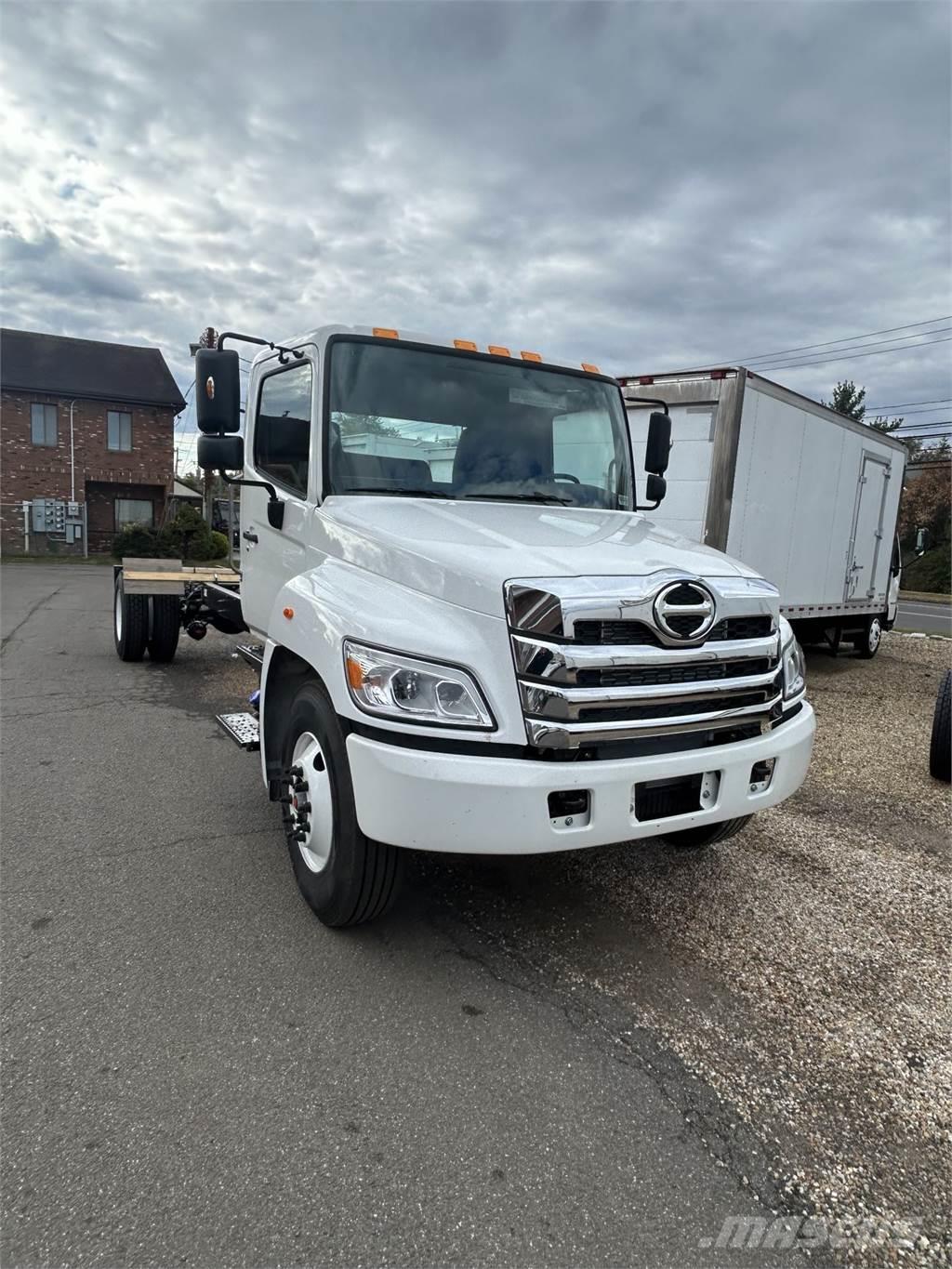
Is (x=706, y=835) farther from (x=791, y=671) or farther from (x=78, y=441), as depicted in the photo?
(x=78, y=441)

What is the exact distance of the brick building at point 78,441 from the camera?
2975cm

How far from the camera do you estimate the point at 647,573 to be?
2816 mm

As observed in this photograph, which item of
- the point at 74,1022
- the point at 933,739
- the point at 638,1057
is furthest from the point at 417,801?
the point at 933,739

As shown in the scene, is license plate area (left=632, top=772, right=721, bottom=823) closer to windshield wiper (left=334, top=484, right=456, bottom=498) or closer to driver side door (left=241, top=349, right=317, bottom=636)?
windshield wiper (left=334, top=484, right=456, bottom=498)

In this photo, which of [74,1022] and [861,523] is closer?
[74,1022]

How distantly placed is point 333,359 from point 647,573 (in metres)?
1.85

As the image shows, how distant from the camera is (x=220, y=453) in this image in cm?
376

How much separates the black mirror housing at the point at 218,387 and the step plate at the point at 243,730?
5.15 feet

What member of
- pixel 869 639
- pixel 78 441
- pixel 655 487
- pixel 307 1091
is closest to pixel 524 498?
pixel 655 487

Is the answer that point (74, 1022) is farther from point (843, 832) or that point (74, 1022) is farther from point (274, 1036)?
point (843, 832)

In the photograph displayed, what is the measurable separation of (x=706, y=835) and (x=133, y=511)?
1275 inches

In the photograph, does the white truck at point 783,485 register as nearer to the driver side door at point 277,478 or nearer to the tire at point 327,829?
the driver side door at point 277,478

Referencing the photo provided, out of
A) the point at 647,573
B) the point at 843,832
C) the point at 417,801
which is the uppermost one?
the point at 647,573

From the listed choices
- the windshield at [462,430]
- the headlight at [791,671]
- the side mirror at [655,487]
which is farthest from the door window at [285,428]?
the headlight at [791,671]
